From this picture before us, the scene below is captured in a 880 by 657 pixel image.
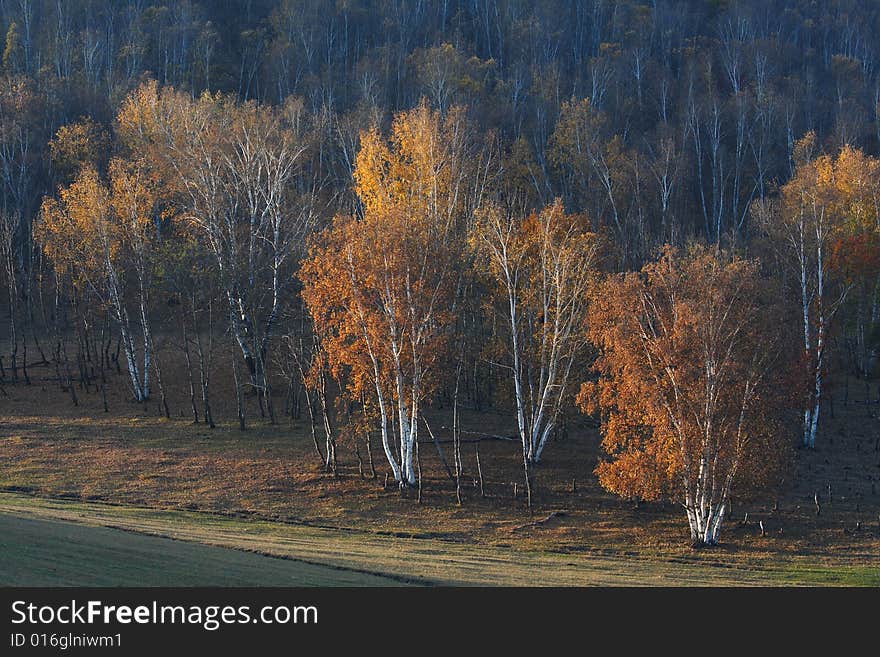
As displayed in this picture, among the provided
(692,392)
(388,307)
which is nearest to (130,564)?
(388,307)

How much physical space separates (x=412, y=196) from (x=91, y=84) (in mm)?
53186

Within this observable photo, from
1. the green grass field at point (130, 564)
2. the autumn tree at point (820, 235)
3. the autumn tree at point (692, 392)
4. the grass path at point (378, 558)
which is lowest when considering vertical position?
the grass path at point (378, 558)

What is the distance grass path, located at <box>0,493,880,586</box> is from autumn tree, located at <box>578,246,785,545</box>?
368 centimetres

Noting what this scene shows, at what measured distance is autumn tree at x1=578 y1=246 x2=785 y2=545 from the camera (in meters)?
39.1

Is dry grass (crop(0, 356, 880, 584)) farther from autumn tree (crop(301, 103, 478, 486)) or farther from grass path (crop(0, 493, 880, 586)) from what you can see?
autumn tree (crop(301, 103, 478, 486))

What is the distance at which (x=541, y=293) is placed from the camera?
49.5 metres

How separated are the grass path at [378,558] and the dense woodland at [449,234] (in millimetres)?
5915

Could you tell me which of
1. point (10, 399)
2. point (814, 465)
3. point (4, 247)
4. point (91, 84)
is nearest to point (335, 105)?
point (91, 84)

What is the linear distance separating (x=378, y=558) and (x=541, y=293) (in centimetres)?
2211

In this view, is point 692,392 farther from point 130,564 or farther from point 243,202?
point 243,202

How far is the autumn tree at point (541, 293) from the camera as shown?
1896 inches

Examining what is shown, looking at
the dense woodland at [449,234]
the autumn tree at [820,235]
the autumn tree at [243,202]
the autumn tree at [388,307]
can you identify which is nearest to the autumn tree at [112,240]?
the dense woodland at [449,234]

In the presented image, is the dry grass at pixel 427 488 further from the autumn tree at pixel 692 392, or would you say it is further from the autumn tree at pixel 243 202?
the autumn tree at pixel 243 202

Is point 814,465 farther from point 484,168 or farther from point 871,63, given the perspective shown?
point 871,63
